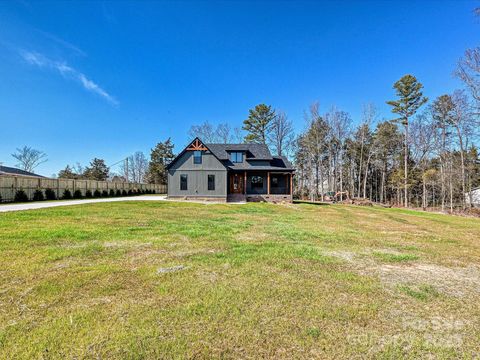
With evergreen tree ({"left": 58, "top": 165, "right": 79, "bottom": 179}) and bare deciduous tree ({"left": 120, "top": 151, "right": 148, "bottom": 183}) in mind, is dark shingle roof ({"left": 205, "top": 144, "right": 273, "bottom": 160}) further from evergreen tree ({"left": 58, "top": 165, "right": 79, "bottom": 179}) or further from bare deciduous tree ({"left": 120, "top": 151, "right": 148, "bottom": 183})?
bare deciduous tree ({"left": 120, "top": 151, "right": 148, "bottom": 183})

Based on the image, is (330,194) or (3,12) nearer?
(3,12)

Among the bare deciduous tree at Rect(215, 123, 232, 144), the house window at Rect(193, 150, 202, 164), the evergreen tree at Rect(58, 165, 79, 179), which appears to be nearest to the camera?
the house window at Rect(193, 150, 202, 164)

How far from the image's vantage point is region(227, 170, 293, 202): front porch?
21484 millimetres

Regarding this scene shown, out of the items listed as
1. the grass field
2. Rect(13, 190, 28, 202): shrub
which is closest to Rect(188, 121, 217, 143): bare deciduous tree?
Rect(13, 190, 28, 202): shrub

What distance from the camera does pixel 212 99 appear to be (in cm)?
2823

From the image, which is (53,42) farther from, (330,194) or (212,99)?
(330,194)

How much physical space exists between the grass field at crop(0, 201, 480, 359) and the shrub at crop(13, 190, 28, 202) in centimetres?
1492

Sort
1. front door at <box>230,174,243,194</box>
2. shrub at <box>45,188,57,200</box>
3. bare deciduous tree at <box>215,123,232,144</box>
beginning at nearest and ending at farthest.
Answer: shrub at <box>45,188,57,200</box> < front door at <box>230,174,243,194</box> < bare deciduous tree at <box>215,123,232,144</box>

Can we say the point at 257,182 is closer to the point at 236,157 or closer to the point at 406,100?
the point at 236,157

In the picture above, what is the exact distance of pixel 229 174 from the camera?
22031mm

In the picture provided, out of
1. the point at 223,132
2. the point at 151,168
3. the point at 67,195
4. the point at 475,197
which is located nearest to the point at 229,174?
the point at 67,195

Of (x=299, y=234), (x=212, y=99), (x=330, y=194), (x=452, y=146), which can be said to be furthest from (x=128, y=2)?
(x=452, y=146)

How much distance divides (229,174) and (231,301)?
1939 cm

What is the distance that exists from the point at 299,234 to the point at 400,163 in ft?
101
